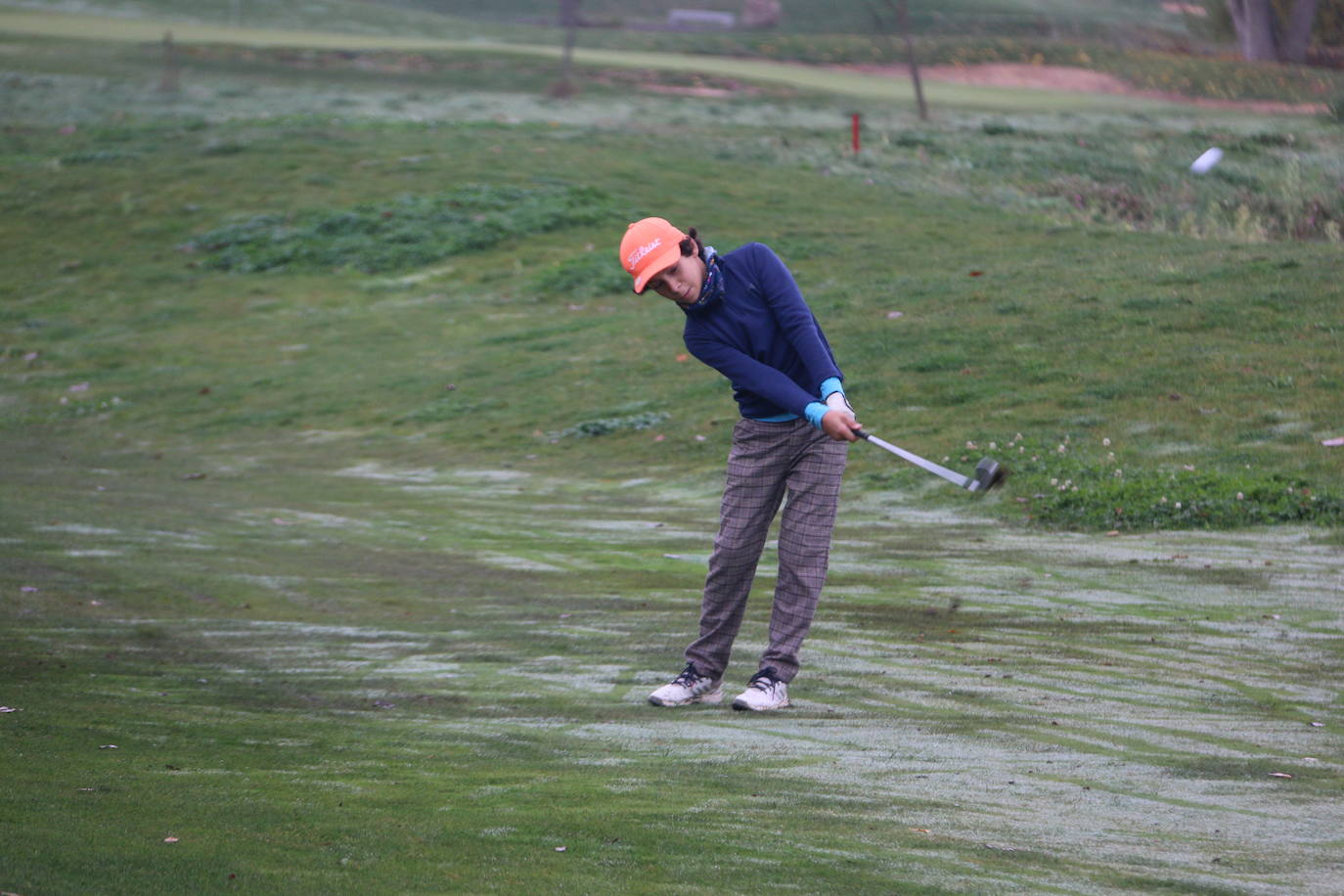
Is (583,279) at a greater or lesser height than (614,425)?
greater

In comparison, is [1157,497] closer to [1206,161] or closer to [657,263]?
[657,263]

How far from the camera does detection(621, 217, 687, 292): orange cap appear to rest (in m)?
5.97

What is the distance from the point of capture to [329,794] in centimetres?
516

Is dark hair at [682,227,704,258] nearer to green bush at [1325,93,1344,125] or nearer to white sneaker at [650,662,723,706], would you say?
white sneaker at [650,662,723,706]

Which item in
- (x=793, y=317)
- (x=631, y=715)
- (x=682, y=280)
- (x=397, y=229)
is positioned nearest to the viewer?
A: (x=682, y=280)

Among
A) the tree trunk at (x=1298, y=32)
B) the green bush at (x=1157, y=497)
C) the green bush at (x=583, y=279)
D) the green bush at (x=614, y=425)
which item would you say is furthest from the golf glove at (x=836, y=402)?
the tree trunk at (x=1298, y=32)

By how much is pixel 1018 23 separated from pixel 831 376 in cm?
5795

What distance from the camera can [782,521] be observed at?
6.32 metres

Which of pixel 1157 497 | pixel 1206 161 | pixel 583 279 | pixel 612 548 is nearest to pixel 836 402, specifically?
pixel 612 548

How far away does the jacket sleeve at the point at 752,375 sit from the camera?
6.01 metres

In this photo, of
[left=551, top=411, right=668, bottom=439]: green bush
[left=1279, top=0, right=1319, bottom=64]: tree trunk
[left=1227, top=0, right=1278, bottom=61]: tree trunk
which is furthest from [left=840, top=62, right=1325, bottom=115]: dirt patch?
[left=551, top=411, right=668, bottom=439]: green bush

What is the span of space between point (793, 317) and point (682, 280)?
48cm

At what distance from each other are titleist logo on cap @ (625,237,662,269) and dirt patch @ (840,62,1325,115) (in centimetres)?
3771

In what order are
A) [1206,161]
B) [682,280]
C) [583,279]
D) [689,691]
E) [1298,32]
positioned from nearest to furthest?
[682,280] → [689,691] → [583,279] → [1206,161] → [1298,32]
